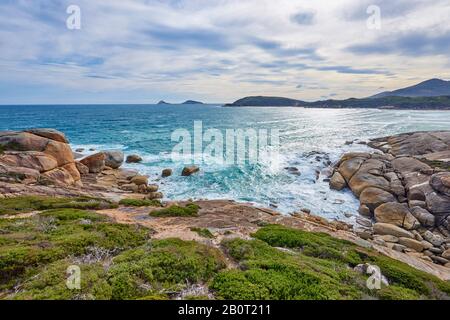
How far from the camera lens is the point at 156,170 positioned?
36875mm

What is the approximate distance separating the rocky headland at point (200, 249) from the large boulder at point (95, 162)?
854 cm

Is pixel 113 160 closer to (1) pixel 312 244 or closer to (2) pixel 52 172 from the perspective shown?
(2) pixel 52 172

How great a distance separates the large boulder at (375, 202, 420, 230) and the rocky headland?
0.25ft

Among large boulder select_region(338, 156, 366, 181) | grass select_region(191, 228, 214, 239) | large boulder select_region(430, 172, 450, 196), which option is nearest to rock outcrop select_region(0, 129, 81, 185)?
grass select_region(191, 228, 214, 239)

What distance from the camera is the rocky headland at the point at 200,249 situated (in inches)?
281

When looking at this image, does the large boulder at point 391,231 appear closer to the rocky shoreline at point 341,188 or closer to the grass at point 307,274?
the rocky shoreline at point 341,188

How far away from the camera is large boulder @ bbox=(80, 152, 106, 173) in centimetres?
3297

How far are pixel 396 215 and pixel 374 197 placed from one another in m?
3.21

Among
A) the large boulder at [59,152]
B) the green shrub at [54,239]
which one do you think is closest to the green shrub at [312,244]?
the green shrub at [54,239]
